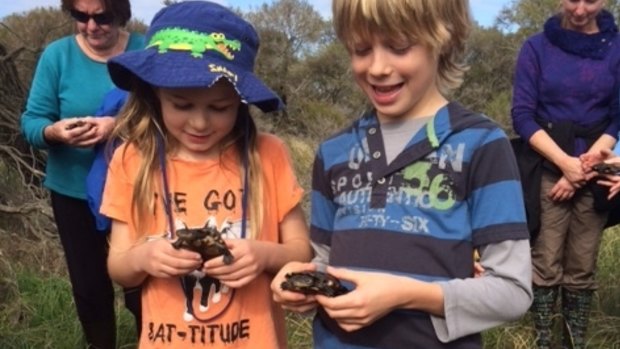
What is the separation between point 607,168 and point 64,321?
317 cm

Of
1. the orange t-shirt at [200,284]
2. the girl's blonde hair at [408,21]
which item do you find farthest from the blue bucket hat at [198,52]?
the girl's blonde hair at [408,21]

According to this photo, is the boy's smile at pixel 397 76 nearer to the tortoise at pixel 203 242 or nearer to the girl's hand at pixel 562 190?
the tortoise at pixel 203 242

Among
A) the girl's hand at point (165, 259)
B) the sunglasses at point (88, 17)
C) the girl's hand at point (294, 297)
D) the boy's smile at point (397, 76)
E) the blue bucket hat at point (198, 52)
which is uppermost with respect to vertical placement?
the sunglasses at point (88, 17)

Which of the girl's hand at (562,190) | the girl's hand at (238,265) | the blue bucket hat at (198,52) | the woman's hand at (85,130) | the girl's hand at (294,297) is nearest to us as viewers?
the girl's hand at (294,297)

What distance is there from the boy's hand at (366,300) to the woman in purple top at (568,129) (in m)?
2.55

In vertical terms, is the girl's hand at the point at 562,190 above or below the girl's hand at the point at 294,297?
below

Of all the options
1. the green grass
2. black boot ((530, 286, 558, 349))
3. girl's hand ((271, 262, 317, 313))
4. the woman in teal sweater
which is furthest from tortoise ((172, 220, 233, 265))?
black boot ((530, 286, 558, 349))

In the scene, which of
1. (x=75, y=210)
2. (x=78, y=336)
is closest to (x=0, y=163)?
(x=78, y=336)

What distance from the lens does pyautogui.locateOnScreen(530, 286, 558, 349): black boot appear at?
428 centimetres

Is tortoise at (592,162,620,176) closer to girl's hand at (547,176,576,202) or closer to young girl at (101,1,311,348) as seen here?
girl's hand at (547,176,576,202)

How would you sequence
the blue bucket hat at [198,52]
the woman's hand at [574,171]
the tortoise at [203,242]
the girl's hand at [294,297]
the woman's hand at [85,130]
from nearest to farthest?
the girl's hand at [294,297]
the tortoise at [203,242]
the blue bucket hat at [198,52]
the woman's hand at [85,130]
the woman's hand at [574,171]

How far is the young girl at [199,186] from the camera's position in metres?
2.24

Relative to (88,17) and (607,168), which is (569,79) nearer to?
(607,168)

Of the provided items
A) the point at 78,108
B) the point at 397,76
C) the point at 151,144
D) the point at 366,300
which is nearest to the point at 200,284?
the point at 151,144
